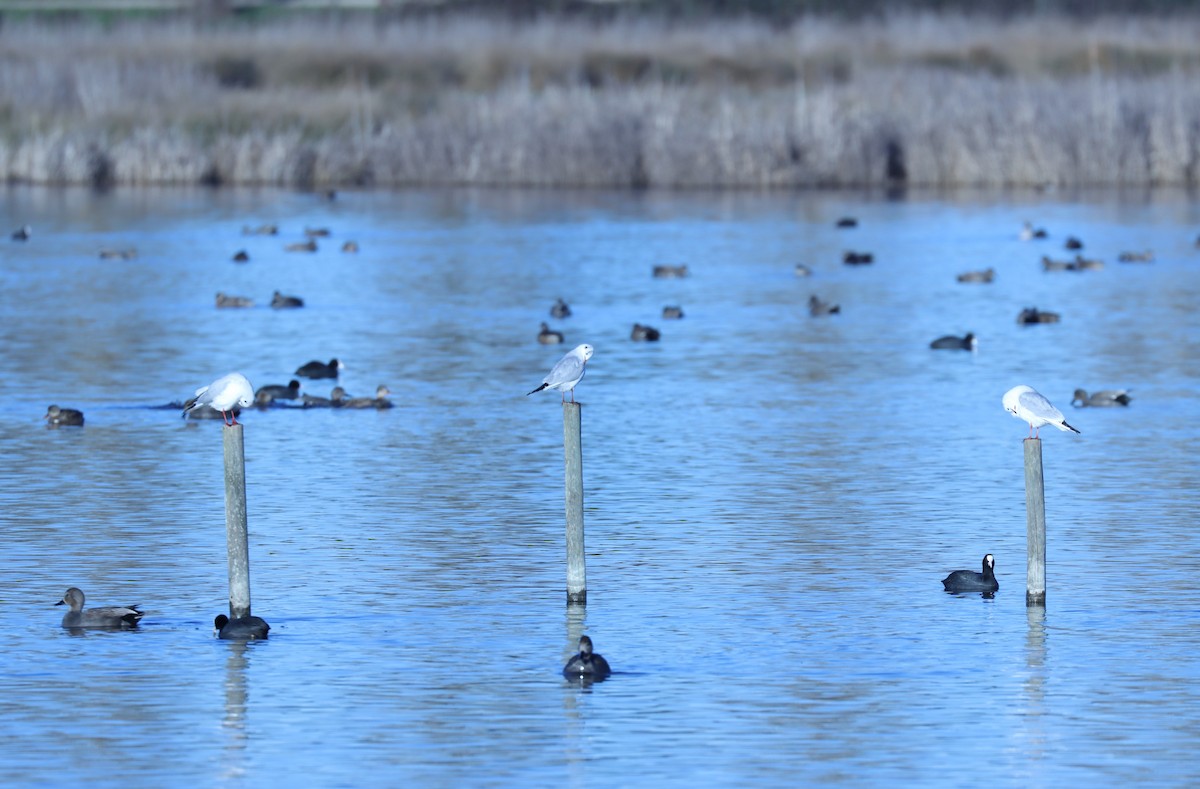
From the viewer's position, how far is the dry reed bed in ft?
143

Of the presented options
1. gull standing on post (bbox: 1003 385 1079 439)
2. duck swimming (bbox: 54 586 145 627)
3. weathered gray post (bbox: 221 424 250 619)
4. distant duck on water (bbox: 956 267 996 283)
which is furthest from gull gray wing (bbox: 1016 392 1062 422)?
distant duck on water (bbox: 956 267 996 283)

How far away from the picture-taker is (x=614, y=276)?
3369 centimetres

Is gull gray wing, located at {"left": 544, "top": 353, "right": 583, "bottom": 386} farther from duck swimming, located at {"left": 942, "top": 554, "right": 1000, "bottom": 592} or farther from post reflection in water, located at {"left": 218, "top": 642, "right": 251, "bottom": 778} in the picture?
post reflection in water, located at {"left": 218, "top": 642, "right": 251, "bottom": 778}

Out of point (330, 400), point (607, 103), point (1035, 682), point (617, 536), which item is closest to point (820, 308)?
point (330, 400)

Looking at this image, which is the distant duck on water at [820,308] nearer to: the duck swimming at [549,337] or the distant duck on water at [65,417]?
the duck swimming at [549,337]

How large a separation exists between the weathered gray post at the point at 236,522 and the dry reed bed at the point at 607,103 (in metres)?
31.5

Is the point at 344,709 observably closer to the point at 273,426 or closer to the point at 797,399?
the point at 273,426

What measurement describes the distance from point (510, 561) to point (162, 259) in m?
21.7

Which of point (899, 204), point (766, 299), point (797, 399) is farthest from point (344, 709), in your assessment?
point (899, 204)

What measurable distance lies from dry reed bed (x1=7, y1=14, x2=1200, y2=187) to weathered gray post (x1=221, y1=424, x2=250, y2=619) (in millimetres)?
31453

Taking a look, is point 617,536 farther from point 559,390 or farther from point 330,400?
point 330,400

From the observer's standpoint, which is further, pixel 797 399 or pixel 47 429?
pixel 797 399

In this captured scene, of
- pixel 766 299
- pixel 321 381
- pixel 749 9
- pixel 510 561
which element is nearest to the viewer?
pixel 510 561

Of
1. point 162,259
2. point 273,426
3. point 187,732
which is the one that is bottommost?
point 187,732
